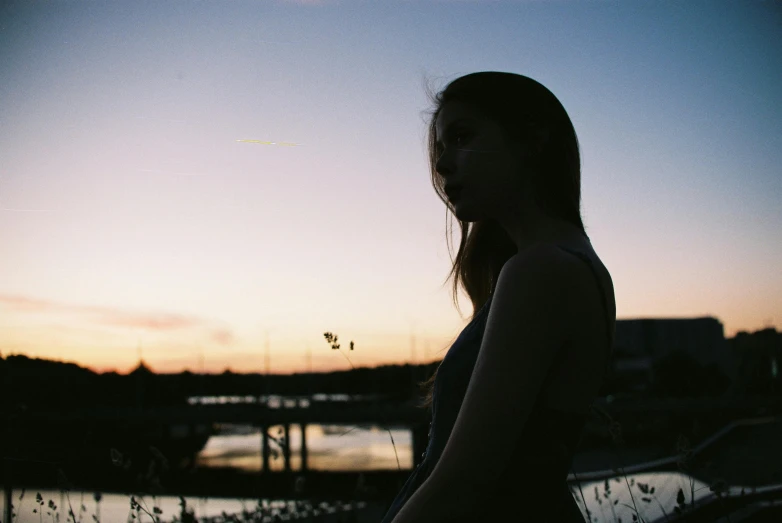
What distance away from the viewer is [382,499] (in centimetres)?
941

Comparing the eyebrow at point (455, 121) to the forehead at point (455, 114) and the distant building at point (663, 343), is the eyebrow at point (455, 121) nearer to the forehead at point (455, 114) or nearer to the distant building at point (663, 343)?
the forehead at point (455, 114)

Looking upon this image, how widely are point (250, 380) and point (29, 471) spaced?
87725 millimetres

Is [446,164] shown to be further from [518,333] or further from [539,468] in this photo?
[539,468]

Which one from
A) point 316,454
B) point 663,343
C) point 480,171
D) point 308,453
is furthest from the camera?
point 663,343

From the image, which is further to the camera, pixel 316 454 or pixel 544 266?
pixel 316 454

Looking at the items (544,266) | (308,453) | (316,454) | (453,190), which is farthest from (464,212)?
(316,454)

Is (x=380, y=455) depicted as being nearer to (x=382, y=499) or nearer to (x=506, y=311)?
(x=382, y=499)

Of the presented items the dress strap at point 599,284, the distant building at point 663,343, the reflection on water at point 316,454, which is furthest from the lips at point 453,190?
the distant building at point 663,343

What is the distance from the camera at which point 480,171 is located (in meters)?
1.18

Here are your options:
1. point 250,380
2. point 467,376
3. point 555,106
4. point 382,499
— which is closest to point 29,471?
point 467,376

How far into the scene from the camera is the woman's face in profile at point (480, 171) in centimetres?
118

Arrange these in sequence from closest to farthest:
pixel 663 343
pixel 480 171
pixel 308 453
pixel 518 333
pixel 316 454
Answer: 1. pixel 518 333
2. pixel 480 171
3. pixel 308 453
4. pixel 316 454
5. pixel 663 343

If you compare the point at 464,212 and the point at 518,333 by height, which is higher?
the point at 464,212

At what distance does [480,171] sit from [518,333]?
1.24 ft
